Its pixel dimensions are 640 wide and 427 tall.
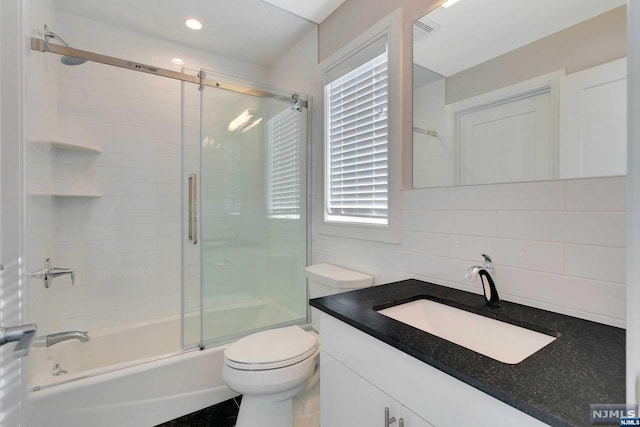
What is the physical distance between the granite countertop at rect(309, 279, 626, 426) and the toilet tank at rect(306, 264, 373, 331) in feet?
1.54

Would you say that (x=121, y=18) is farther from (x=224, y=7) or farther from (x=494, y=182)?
(x=494, y=182)

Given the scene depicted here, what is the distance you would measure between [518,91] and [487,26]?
0.31 meters

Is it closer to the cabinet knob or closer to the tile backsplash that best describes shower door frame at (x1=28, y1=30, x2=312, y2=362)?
the tile backsplash

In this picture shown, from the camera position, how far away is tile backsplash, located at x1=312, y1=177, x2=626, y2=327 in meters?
0.84

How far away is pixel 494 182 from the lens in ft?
3.61

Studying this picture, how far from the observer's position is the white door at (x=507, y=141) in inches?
38.5

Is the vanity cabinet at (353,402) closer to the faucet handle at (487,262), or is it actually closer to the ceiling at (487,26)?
the faucet handle at (487,262)

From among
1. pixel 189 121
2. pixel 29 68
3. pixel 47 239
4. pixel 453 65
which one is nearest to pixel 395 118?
pixel 453 65

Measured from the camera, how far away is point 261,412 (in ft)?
4.43

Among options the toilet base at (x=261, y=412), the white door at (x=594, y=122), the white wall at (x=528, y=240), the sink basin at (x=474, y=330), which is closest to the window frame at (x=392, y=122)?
the white wall at (x=528, y=240)

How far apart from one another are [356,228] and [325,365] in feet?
2.67

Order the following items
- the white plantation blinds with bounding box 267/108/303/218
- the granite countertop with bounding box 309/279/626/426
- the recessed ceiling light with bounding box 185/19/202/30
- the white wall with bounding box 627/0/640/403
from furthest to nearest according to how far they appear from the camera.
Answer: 1. the white plantation blinds with bounding box 267/108/303/218
2. the recessed ceiling light with bounding box 185/19/202/30
3. the granite countertop with bounding box 309/279/626/426
4. the white wall with bounding box 627/0/640/403

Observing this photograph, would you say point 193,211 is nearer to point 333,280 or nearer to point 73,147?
point 73,147

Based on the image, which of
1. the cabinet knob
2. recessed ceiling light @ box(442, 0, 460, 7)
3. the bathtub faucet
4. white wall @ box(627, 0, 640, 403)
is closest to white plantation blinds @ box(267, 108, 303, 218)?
recessed ceiling light @ box(442, 0, 460, 7)
